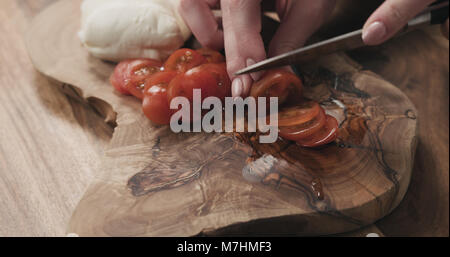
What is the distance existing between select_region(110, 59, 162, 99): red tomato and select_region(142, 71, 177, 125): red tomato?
0.26 feet

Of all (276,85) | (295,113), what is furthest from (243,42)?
(295,113)

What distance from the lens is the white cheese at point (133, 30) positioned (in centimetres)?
144

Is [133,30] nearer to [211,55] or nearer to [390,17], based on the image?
[211,55]

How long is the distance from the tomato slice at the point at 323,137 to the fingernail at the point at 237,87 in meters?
0.24

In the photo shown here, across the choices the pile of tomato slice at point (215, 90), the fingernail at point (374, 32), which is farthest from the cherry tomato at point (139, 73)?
the fingernail at point (374, 32)

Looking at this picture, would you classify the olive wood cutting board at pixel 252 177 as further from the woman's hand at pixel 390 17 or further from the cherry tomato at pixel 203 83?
the woman's hand at pixel 390 17

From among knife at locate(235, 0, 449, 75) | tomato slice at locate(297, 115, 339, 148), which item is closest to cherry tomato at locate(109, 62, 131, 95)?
knife at locate(235, 0, 449, 75)

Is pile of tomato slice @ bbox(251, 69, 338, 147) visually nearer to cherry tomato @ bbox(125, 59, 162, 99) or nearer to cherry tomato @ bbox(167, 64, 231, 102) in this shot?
cherry tomato @ bbox(167, 64, 231, 102)

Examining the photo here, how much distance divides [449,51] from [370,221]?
1.02 meters

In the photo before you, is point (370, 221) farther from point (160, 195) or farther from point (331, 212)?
point (160, 195)

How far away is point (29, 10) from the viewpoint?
194cm

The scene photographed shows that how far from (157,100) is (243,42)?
0.33 metres
